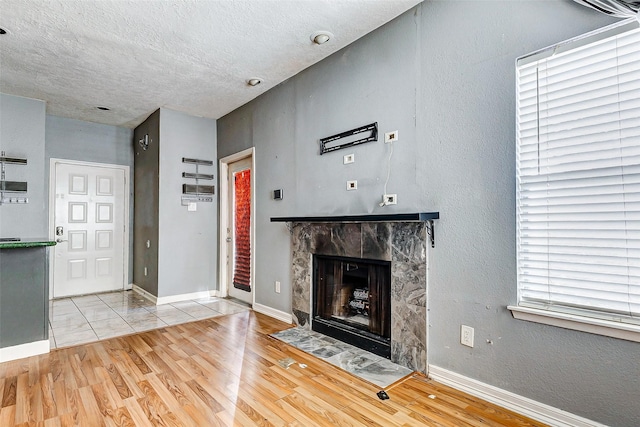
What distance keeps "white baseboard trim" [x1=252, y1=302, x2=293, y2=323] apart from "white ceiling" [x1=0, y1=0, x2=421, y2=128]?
8.83ft

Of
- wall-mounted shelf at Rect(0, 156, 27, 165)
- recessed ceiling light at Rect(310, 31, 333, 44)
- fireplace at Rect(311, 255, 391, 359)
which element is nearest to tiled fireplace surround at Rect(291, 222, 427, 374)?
fireplace at Rect(311, 255, 391, 359)

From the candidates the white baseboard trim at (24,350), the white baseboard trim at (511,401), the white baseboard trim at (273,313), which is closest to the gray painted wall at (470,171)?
the white baseboard trim at (511,401)

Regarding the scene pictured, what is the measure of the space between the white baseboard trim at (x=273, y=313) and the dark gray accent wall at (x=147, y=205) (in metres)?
1.55

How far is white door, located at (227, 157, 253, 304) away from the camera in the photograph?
4.63m

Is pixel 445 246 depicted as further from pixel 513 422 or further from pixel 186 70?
pixel 186 70

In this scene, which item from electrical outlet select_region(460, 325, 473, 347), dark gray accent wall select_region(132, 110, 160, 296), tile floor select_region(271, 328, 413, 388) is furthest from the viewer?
dark gray accent wall select_region(132, 110, 160, 296)

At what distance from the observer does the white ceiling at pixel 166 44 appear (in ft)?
8.28

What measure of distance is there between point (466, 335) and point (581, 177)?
117 centimetres

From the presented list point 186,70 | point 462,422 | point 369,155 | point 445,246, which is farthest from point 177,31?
point 462,422

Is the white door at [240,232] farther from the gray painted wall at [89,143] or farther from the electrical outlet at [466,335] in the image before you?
the electrical outlet at [466,335]

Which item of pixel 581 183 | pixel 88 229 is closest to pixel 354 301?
pixel 581 183

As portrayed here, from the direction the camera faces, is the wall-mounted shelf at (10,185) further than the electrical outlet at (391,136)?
Yes

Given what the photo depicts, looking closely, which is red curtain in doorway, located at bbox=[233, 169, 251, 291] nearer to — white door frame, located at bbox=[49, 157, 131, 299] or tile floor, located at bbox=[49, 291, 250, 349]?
tile floor, located at bbox=[49, 291, 250, 349]

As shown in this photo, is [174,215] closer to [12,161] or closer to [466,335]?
[12,161]
